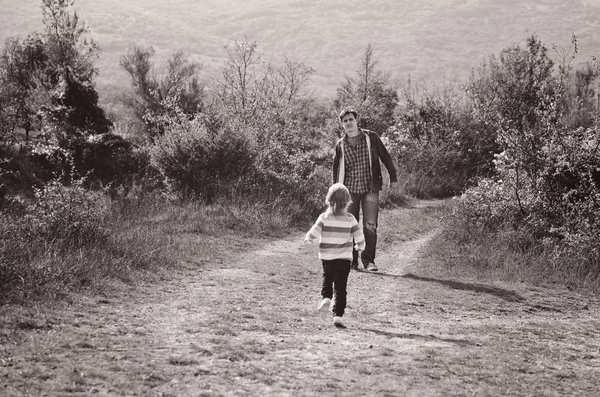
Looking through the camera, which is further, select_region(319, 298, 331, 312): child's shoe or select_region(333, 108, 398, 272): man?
select_region(333, 108, 398, 272): man

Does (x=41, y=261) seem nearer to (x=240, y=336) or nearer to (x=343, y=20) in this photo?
(x=240, y=336)

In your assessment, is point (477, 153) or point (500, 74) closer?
point (477, 153)

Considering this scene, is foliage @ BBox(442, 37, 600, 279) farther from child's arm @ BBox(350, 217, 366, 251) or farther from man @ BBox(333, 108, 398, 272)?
child's arm @ BBox(350, 217, 366, 251)

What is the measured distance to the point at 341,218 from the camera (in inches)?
264

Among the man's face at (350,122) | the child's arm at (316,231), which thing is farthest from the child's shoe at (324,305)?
the man's face at (350,122)

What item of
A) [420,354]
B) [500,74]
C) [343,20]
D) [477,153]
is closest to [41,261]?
[420,354]

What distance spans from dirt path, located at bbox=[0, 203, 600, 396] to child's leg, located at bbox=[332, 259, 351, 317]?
184mm

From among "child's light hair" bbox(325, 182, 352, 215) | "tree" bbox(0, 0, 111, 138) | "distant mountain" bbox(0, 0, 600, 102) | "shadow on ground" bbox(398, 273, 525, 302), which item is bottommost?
"shadow on ground" bbox(398, 273, 525, 302)

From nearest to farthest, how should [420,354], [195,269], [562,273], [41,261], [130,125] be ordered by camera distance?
[420,354], [41,261], [195,269], [562,273], [130,125]

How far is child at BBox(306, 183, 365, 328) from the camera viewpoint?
659 cm

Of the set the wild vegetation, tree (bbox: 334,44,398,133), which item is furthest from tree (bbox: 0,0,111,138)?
tree (bbox: 334,44,398,133)

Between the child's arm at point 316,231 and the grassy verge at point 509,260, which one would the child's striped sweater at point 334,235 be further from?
the grassy verge at point 509,260

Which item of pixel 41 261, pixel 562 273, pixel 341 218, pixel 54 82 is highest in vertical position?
pixel 54 82

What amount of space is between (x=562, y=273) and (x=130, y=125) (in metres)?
29.3
